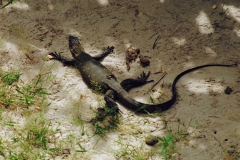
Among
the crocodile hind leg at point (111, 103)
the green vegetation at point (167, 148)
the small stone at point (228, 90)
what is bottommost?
the crocodile hind leg at point (111, 103)

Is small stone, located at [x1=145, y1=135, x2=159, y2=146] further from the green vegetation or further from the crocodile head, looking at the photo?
the crocodile head

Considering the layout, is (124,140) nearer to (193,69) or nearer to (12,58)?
(193,69)

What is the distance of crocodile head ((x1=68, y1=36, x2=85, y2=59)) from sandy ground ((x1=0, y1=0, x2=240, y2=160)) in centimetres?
20

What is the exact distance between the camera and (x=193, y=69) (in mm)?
4820

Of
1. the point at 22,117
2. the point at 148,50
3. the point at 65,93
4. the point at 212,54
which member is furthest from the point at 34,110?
the point at 212,54

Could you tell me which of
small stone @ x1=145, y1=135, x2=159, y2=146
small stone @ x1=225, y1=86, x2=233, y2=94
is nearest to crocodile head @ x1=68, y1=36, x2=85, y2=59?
small stone @ x1=145, y1=135, x2=159, y2=146

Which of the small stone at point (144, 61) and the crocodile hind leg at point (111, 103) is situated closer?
the crocodile hind leg at point (111, 103)

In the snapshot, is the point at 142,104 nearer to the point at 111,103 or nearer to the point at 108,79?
the point at 111,103

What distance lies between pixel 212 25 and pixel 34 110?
352 centimetres

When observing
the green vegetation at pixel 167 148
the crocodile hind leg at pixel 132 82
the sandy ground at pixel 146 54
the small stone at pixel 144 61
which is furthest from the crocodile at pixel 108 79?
the green vegetation at pixel 167 148

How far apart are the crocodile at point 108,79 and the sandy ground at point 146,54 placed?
0.33ft

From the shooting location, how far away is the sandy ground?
12.9 ft

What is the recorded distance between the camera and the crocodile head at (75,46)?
16.7 ft

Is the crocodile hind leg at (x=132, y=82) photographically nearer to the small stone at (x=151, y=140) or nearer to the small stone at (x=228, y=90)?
the small stone at (x=151, y=140)
